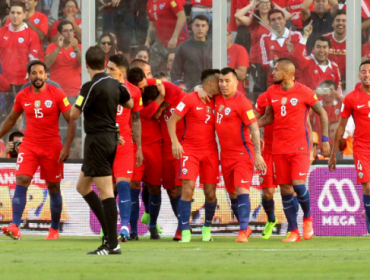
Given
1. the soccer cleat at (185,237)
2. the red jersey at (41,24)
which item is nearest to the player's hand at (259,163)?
the soccer cleat at (185,237)

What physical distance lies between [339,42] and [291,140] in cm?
512

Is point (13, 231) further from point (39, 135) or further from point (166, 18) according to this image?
point (166, 18)

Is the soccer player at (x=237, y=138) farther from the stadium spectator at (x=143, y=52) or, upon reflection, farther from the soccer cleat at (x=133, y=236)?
the stadium spectator at (x=143, y=52)

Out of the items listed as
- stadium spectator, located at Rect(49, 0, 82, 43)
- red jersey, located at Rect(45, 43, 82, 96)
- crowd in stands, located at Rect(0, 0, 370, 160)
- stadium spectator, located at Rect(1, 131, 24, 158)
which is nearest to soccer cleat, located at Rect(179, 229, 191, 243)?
stadium spectator, located at Rect(1, 131, 24, 158)

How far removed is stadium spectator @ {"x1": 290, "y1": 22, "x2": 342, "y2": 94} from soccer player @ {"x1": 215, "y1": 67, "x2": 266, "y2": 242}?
4809mm

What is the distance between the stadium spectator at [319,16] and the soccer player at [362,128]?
3980 millimetres

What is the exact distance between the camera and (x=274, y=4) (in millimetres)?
15031

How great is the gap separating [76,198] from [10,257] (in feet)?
15.5

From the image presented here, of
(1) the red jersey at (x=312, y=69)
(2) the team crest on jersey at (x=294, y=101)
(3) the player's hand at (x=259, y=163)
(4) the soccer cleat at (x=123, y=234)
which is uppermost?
(1) the red jersey at (x=312, y=69)

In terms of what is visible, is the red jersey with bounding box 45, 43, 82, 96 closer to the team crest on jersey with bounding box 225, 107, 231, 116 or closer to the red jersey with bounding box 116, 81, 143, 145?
the red jersey with bounding box 116, 81, 143, 145

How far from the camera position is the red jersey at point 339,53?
14.8 m

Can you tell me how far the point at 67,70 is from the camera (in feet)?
49.9

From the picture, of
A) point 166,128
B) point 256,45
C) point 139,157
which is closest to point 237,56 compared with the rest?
point 256,45

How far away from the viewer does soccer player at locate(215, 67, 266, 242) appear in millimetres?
10141
